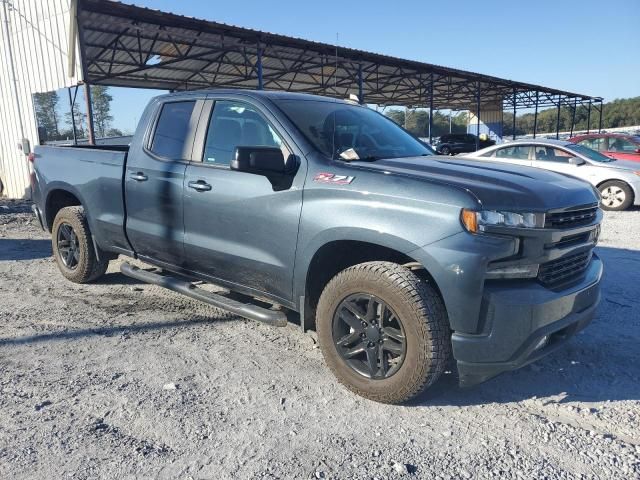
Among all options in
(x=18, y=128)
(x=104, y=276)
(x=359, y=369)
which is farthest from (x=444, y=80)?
(x=359, y=369)

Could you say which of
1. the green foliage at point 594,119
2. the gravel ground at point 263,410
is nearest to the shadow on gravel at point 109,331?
the gravel ground at point 263,410

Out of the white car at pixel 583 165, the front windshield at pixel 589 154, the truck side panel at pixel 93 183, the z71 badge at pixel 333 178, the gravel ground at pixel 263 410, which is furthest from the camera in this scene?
the front windshield at pixel 589 154

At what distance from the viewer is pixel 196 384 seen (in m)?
3.33

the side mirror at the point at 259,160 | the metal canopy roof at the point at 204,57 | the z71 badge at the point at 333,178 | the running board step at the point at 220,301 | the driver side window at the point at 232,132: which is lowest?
the running board step at the point at 220,301

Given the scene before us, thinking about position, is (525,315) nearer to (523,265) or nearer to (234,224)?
(523,265)

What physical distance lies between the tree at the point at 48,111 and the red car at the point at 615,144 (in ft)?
44.5

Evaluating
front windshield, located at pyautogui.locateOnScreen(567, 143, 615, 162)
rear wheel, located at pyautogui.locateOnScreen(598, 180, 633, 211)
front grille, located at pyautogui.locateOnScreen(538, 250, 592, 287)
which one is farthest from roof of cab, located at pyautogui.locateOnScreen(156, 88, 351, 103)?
rear wheel, located at pyautogui.locateOnScreen(598, 180, 633, 211)

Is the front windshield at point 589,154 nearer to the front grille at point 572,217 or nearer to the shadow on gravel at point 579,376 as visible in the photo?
the shadow on gravel at point 579,376

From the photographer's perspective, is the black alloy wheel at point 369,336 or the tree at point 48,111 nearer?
the black alloy wheel at point 369,336

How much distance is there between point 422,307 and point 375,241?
0.46 m

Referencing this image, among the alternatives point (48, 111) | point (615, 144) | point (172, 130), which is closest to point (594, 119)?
point (615, 144)

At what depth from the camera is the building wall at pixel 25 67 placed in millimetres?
11727

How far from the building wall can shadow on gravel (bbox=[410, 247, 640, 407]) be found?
11.4m

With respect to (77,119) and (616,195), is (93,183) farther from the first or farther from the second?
(77,119)
